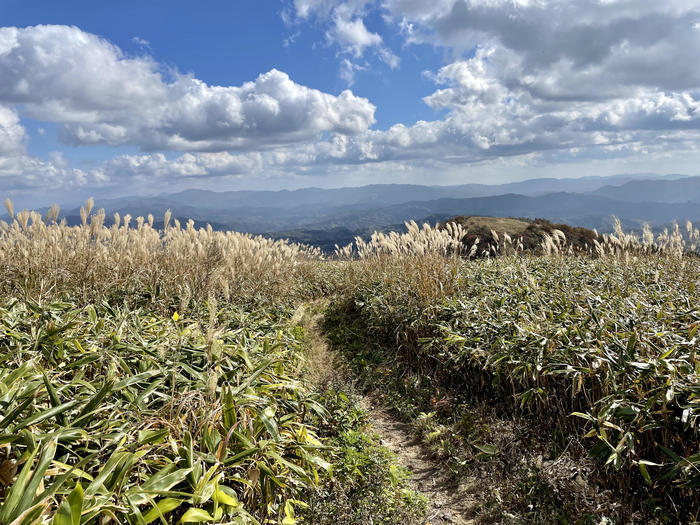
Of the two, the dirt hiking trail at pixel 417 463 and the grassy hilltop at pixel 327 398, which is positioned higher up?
the grassy hilltop at pixel 327 398

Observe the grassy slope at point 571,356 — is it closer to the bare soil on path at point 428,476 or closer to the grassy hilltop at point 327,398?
the grassy hilltop at point 327,398

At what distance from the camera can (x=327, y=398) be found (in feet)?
14.3

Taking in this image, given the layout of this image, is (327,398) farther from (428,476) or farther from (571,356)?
(571,356)

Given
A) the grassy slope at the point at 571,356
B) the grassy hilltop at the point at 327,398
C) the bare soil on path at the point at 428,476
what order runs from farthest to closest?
1. the bare soil on path at the point at 428,476
2. the grassy slope at the point at 571,356
3. the grassy hilltop at the point at 327,398

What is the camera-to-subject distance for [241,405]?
2557 millimetres

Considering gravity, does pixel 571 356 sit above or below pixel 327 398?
above

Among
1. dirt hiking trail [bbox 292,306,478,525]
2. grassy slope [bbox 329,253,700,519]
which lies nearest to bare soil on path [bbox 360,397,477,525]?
dirt hiking trail [bbox 292,306,478,525]

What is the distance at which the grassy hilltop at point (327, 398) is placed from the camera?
196 cm

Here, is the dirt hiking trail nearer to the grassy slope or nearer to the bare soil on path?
the bare soil on path

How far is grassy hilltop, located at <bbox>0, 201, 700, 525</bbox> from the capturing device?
1.96m

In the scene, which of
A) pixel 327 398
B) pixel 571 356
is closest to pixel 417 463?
pixel 327 398

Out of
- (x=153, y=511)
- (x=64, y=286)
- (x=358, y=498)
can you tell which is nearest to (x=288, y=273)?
(x=64, y=286)

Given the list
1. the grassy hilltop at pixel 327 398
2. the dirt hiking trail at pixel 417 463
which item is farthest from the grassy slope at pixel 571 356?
the dirt hiking trail at pixel 417 463

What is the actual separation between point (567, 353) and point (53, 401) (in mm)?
3930
